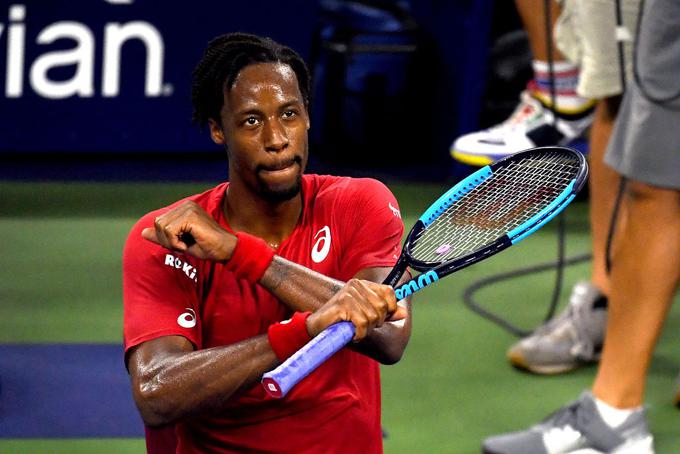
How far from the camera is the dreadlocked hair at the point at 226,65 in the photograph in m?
2.33

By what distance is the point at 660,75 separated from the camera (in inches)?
128

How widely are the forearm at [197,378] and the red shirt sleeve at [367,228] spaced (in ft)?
1.25

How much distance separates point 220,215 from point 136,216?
3336 mm

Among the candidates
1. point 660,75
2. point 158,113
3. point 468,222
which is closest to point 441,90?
point 158,113

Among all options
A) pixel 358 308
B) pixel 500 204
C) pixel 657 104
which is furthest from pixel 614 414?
pixel 358 308

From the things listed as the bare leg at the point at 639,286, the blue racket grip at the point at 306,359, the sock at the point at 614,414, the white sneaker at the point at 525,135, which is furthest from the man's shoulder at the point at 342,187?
the white sneaker at the point at 525,135

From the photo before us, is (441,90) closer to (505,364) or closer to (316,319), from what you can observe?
(505,364)

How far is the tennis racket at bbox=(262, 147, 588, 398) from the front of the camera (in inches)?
90.6

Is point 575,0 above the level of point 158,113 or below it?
above

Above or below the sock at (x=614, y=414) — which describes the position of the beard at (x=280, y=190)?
above

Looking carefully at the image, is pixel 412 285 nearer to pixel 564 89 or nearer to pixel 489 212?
pixel 489 212

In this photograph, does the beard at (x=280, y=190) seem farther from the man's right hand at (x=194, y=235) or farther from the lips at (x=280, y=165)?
the man's right hand at (x=194, y=235)

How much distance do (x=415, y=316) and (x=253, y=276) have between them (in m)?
2.46

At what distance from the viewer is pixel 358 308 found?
1998 mm
